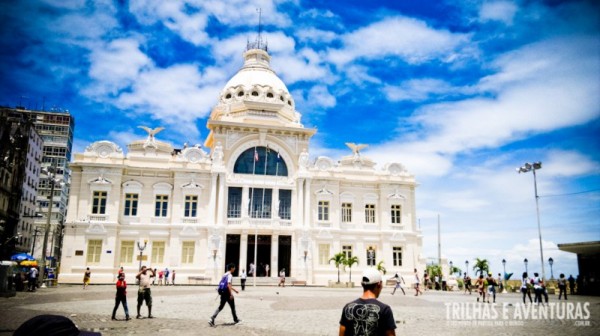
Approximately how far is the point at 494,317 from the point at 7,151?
52440 millimetres

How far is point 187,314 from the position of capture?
15.1 meters

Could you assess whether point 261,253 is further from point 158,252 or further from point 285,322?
point 285,322

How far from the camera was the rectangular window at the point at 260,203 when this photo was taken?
41.1 metres

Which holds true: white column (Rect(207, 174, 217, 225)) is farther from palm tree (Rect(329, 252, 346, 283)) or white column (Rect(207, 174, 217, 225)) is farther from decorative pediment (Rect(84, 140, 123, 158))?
palm tree (Rect(329, 252, 346, 283))

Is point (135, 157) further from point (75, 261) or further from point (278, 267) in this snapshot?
point (278, 267)

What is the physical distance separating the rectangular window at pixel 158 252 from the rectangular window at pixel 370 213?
19.8m

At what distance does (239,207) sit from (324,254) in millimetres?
9268

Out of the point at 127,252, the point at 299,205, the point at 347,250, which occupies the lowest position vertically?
the point at 127,252

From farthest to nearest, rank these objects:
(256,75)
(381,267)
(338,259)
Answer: (256,75) < (381,267) < (338,259)

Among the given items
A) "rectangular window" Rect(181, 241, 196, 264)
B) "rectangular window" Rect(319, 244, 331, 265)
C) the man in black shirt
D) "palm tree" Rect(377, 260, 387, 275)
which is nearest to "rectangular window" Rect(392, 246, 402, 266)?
"palm tree" Rect(377, 260, 387, 275)

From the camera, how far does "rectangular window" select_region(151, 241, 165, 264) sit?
38688 millimetres

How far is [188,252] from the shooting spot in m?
39.3

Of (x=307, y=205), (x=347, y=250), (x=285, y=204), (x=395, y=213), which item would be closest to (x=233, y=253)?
(x=285, y=204)

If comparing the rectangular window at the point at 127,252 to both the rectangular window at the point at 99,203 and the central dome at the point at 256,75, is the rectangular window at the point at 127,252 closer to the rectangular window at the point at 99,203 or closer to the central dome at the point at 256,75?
the rectangular window at the point at 99,203
